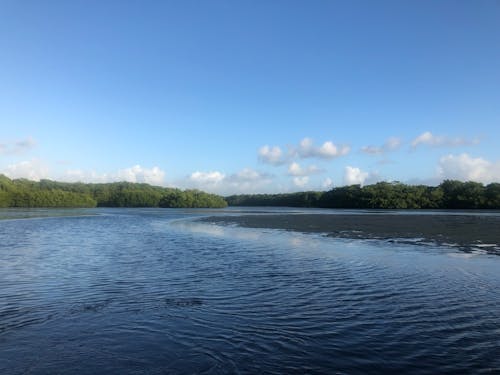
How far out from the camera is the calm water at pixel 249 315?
8000 mm

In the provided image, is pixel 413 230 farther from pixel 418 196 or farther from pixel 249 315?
pixel 418 196

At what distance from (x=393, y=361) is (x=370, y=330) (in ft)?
6.14

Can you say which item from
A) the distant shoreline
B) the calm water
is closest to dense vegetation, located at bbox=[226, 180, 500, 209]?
the distant shoreline

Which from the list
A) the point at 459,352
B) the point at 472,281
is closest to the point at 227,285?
the point at 459,352

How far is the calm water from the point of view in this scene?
8.00 meters

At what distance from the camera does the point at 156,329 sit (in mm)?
9922

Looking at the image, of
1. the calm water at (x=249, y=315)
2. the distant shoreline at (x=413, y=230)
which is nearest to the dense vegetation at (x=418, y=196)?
the distant shoreline at (x=413, y=230)

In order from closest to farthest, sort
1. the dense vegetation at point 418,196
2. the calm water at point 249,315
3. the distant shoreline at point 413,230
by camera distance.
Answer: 1. the calm water at point 249,315
2. the distant shoreline at point 413,230
3. the dense vegetation at point 418,196

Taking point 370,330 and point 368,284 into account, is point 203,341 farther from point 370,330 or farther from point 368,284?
point 368,284

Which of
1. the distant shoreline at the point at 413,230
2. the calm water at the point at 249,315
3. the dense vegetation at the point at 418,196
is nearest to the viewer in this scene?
the calm water at the point at 249,315

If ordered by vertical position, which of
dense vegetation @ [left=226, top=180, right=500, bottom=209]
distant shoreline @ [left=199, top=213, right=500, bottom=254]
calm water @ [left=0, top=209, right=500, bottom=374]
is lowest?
calm water @ [left=0, top=209, right=500, bottom=374]

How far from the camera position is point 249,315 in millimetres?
11180

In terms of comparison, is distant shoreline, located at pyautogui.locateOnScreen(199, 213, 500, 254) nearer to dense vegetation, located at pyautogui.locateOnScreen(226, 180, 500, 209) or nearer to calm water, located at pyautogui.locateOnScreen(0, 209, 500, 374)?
calm water, located at pyautogui.locateOnScreen(0, 209, 500, 374)

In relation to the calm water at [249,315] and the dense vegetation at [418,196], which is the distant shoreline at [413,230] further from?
the dense vegetation at [418,196]
